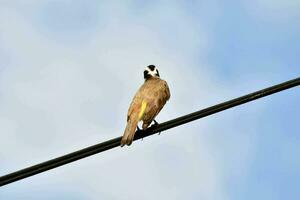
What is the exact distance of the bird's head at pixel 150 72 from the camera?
19.3 m

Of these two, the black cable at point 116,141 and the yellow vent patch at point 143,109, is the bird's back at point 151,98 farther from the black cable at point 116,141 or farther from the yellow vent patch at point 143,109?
the black cable at point 116,141

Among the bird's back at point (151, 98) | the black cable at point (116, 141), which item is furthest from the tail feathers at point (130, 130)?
the black cable at point (116, 141)

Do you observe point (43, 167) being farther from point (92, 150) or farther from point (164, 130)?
point (164, 130)

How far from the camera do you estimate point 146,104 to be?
53.8ft

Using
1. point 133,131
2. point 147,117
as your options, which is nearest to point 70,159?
point 133,131

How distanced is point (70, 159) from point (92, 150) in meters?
0.39

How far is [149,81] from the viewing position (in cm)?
1834

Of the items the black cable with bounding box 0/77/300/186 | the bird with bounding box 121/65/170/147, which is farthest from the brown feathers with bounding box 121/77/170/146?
the black cable with bounding box 0/77/300/186

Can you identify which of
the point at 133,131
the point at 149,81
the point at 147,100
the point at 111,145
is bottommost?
the point at 111,145

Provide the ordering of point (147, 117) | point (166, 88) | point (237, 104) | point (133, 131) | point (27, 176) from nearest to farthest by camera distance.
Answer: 1. point (27, 176)
2. point (237, 104)
3. point (133, 131)
4. point (147, 117)
5. point (166, 88)

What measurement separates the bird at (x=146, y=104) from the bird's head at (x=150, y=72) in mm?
565

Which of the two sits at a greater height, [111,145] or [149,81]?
[149,81]

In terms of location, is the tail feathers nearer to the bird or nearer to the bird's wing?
the bird

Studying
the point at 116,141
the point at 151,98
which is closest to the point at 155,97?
the point at 151,98
